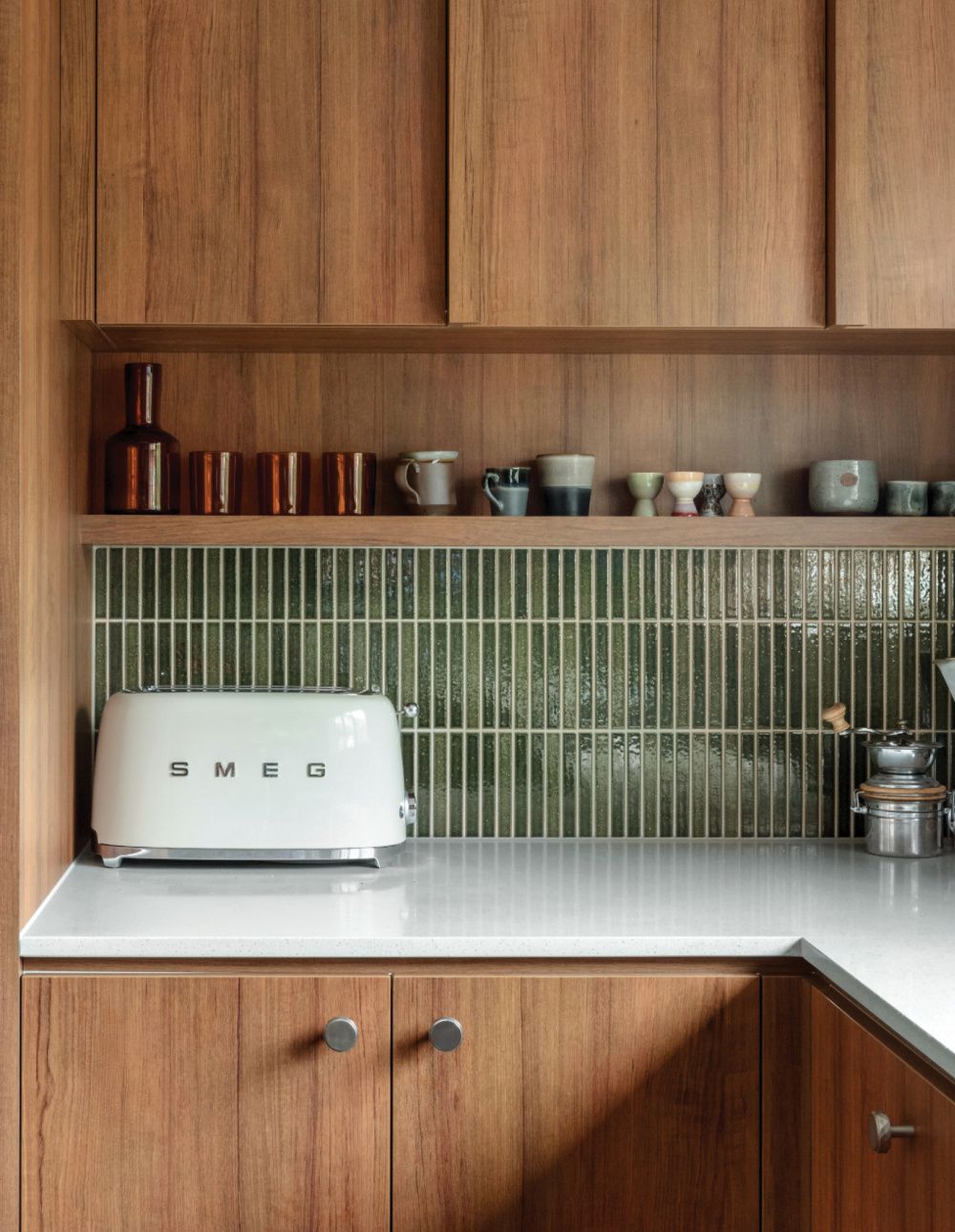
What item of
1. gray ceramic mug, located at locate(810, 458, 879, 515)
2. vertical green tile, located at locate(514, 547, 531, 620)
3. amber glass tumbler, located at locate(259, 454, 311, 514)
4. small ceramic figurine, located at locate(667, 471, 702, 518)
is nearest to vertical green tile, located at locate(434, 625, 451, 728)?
vertical green tile, located at locate(514, 547, 531, 620)

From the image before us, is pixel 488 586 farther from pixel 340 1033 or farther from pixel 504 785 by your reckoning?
pixel 340 1033

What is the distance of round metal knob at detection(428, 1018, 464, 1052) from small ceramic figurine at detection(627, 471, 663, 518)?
2.93ft

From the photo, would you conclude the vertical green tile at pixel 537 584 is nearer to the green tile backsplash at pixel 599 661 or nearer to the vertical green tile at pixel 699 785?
the green tile backsplash at pixel 599 661

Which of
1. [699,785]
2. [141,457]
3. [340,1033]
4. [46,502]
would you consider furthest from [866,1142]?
[141,457]

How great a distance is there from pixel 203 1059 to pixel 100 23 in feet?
4.89

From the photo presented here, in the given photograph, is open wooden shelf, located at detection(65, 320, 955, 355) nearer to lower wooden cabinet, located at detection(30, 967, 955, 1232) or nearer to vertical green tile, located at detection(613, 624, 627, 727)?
vertical green tile, located at detection(613, 624, 627, 727)

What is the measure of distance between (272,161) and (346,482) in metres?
0.51

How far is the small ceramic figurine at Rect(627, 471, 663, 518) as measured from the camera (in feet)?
6.95

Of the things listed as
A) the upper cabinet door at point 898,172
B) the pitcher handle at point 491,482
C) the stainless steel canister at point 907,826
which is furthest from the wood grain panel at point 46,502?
the stainless steel canister at point 907,826

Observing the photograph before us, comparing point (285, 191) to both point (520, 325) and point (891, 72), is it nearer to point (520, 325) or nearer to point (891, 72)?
point (520, 325)

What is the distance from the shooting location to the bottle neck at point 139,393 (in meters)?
2.10

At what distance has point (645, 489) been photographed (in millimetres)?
2125

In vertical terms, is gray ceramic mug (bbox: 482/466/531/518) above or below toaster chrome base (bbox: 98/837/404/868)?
above

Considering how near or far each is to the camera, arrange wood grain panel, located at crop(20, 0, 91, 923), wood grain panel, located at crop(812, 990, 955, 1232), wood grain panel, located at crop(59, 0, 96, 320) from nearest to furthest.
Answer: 1. wood grain panel, located at crop(812, 990, 955, 1232)
2. wood grain panel, located at crop(20, 0, 91, 923)
3. wood grain panel, located at crop(59, 0, 96, 320)
